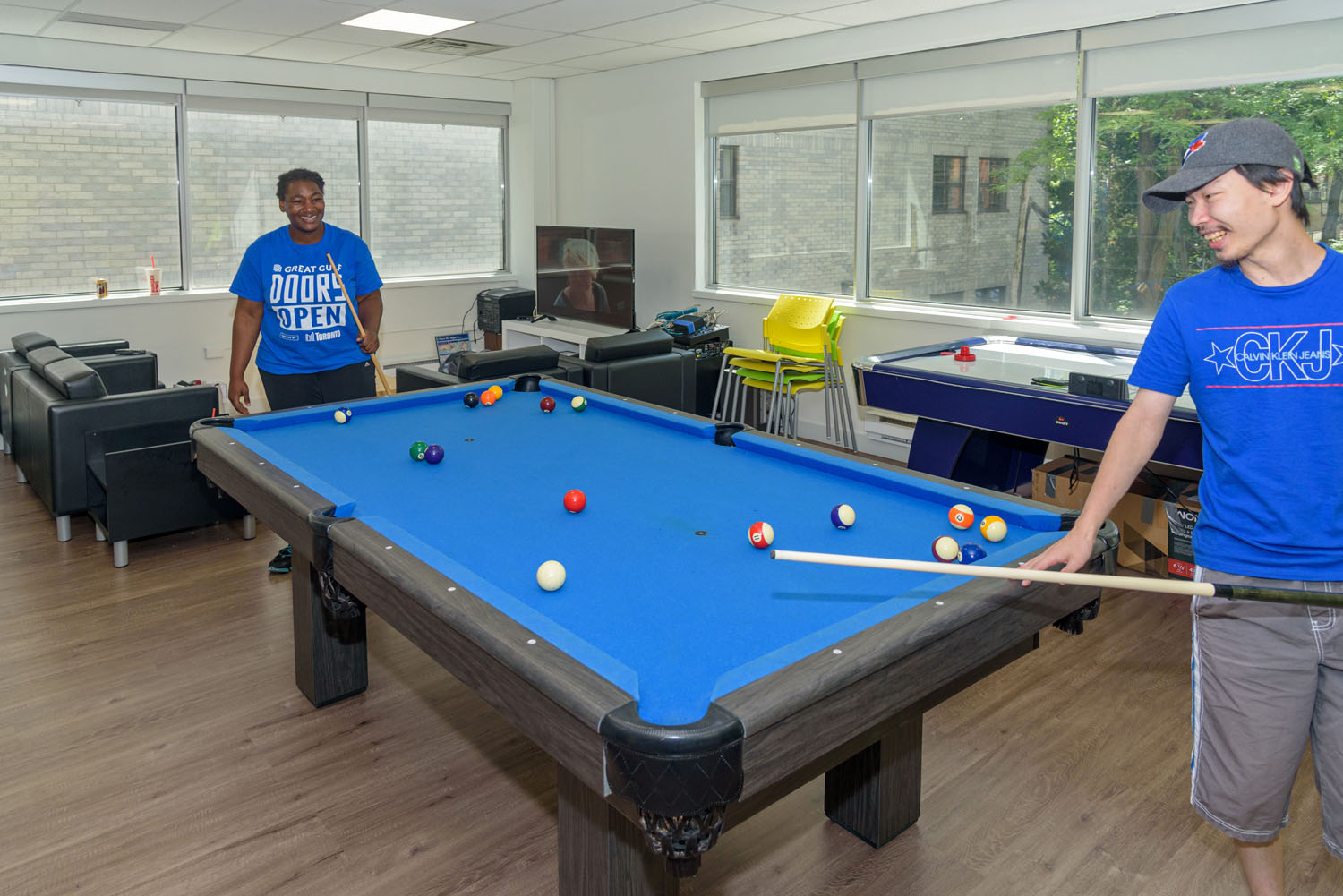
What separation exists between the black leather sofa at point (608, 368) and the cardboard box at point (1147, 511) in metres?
1.90

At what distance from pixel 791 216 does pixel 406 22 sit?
2.61 metres

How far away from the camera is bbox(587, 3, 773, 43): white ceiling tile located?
5.16 metres

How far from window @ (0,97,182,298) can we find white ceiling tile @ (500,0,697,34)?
117 inches

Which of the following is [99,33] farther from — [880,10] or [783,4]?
[880,10]

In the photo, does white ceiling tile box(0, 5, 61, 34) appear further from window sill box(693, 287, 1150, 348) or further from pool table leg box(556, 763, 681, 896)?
pool table leg box(556, 763, 681, 896)

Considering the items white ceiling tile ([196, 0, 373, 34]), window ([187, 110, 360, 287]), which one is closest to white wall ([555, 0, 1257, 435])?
window ([187, 110, 360, 287])

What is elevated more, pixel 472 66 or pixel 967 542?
pixel 472 66

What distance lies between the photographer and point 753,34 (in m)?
5.82

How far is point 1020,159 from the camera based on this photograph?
5254mm

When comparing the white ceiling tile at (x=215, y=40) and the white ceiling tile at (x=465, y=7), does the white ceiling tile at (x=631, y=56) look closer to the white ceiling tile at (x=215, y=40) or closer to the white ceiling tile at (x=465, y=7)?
the white ceiling tile at (x=465, y=7)

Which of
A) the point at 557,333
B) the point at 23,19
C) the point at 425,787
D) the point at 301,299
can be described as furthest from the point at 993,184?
the point at 23,19

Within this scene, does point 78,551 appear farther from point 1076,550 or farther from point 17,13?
point 1076,550

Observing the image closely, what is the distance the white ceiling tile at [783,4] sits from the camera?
4875 mm

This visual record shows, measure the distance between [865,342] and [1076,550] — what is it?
4248 mm
